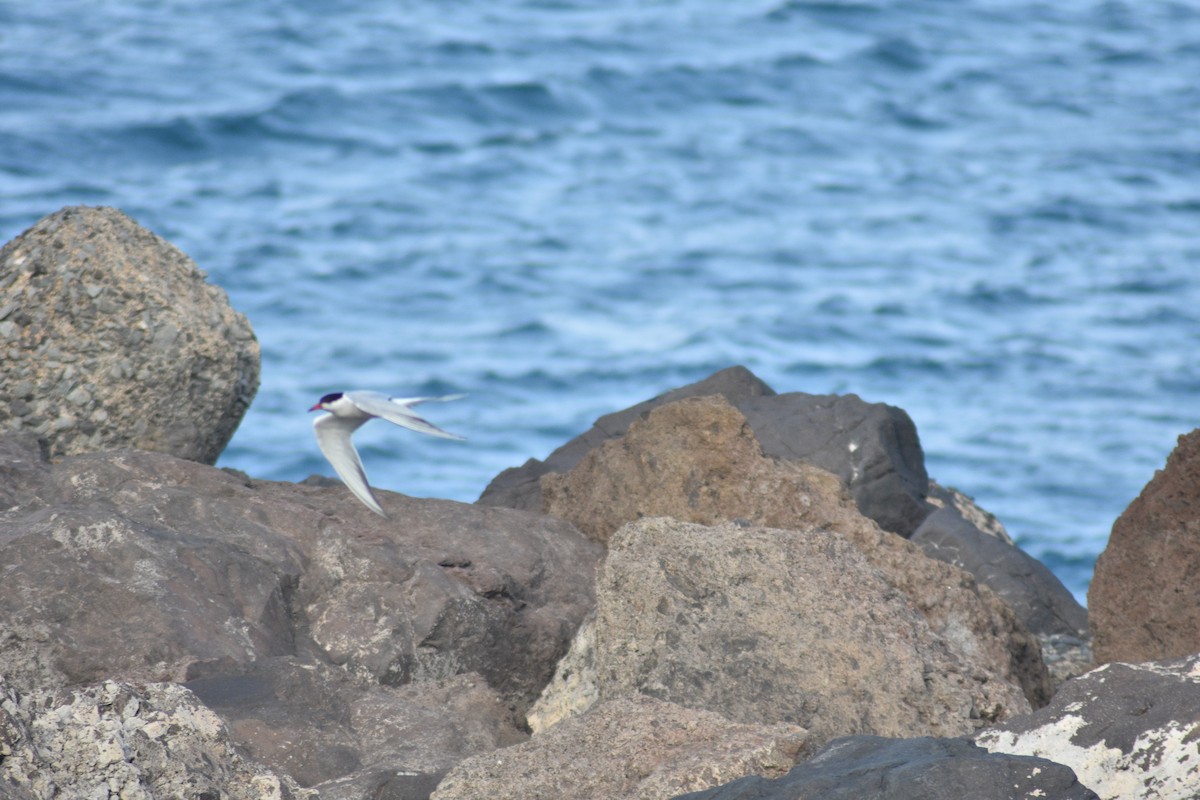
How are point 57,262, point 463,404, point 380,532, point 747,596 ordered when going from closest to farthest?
point 747,596 → point 380,532 → point 57,262 → point 463,404

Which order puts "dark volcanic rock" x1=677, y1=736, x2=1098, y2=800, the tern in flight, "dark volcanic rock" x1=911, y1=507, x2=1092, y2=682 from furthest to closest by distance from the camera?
"dark volcanic rock" x1=911, y1=507, x2=1092, y2=682 < the tern in flight < "dark volcanic rock" x1=677, y1=736, x2=1098, y2=800

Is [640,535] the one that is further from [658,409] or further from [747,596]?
[658,409]

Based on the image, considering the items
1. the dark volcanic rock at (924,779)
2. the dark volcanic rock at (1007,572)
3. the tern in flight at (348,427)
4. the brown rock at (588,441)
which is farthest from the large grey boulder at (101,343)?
the dark volcanic rock at (924,779)

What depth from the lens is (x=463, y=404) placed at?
19500mm

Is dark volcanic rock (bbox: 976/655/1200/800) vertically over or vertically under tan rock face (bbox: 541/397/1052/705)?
over

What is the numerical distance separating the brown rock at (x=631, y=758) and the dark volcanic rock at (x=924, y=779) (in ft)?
1.23

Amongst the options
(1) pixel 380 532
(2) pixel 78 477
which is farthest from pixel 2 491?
(1) pixel 380 532

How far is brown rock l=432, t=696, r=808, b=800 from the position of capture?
433 cm

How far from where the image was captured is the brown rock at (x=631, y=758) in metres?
4.33

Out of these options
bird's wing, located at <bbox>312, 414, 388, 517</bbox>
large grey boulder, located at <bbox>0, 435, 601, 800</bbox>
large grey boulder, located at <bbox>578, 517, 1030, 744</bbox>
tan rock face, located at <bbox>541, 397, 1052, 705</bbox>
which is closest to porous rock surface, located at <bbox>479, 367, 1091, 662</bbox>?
tan rock face, located at <bbox>541, 397, 1052, 705</bbox>

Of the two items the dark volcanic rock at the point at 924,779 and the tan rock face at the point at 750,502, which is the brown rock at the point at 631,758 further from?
the tan rock face at the point at 750,502

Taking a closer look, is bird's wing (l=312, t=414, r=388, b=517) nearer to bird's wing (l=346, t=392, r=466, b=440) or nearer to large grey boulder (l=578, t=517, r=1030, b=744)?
bird's wing (l=346, t=392, r=466, b=440)

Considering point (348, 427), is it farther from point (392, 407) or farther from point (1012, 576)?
point (1012, 576)

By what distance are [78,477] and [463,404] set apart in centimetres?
1365
